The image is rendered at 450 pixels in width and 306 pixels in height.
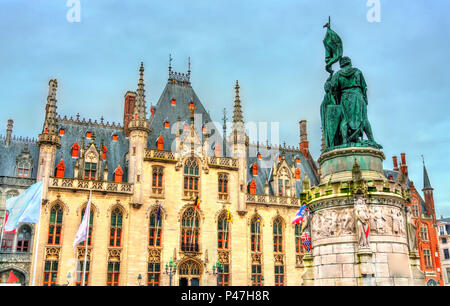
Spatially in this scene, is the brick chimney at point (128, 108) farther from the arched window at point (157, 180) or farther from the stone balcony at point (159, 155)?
the arched window at point (157, 180)

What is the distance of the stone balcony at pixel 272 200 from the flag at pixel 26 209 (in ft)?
89.0

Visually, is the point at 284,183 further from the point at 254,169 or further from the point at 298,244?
the point at 298,244

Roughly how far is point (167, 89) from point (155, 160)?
37.8 feet

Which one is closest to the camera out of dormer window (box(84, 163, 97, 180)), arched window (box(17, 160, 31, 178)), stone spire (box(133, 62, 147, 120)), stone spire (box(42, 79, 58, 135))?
arched window (box(17, 160, 31, 178))

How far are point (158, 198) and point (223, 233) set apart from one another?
7.93 meters

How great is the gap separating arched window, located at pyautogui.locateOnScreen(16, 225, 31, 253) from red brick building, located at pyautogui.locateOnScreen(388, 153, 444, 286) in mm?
44926

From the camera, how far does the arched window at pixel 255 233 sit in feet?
149

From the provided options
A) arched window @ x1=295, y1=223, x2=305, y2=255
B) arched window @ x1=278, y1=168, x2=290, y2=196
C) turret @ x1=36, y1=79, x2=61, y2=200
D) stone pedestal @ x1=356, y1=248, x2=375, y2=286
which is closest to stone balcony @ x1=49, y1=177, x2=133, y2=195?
turret @ x1=36, y1=79, x2=61, y2=200

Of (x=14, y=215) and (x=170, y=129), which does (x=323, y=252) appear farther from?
(x=170, y=129)

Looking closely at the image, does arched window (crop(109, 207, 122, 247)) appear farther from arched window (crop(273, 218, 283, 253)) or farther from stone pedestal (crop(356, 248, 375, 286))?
stone pedestal (crop(356, 248, 375, 286))

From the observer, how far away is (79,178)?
40094mm

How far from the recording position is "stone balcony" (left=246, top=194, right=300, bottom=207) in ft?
154

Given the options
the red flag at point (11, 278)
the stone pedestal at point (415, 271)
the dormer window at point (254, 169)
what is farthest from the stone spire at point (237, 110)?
the stone pedestal at point (415, 271)

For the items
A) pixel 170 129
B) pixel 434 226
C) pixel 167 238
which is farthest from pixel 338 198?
pixel 434 226
